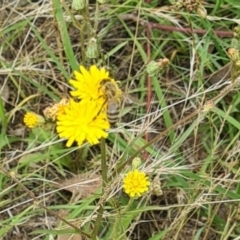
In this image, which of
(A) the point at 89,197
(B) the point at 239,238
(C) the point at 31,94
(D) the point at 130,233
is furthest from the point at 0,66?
(B) the point at 239,238

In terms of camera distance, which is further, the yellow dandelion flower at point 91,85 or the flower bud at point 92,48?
the flower bud at point 92,48

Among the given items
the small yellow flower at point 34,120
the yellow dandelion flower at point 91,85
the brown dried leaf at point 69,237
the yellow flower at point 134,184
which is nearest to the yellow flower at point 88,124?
the yellow dandelion flower at point 91,85

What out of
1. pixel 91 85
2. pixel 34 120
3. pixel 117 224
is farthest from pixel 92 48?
pixel 117 224

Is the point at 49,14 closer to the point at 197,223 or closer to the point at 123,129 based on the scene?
the point at 123,129

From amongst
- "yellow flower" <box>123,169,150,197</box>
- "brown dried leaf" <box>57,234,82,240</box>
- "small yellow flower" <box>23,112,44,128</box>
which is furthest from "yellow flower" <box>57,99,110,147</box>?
"brown dried leaf" <box>57,234,82,240</box>

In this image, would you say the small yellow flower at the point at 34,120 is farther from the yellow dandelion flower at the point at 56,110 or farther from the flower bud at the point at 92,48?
the flower bud at the point at 92,48

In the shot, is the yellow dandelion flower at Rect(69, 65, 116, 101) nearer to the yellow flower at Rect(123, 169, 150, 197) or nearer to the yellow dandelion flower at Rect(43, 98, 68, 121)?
the yellow dandelion flower at Rect(43, 98, 68, 121)

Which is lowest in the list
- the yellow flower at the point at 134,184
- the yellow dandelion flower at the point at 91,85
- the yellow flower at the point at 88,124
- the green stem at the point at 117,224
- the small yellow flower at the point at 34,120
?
the green stem at the point at 117,224

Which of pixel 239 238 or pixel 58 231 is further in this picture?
pixel 239 238
